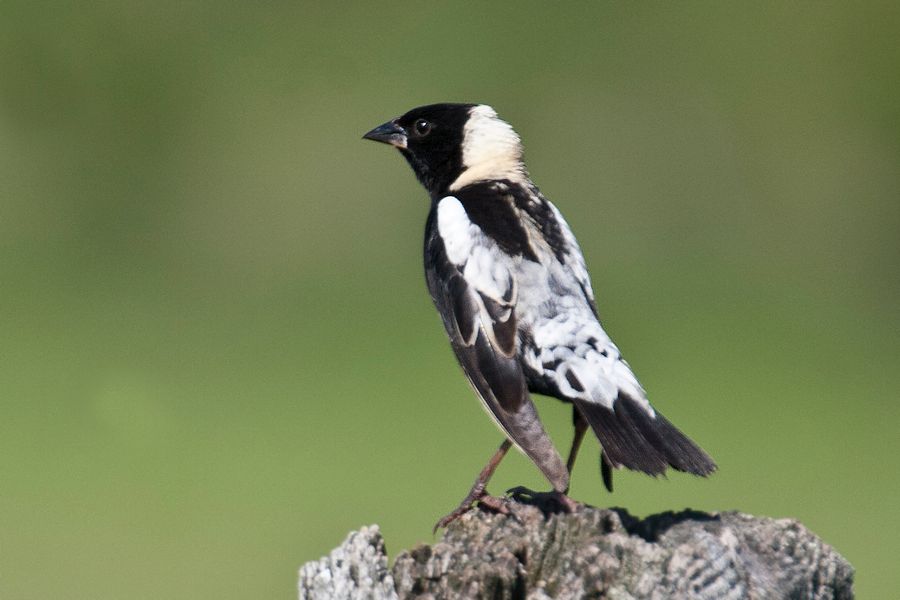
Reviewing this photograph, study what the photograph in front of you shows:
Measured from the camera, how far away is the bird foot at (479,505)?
3.27m

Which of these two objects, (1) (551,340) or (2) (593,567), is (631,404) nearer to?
(1) (551,340)

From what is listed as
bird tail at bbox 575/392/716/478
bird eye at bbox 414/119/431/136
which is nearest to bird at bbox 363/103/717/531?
bird tail at bbox 575/392/716/478

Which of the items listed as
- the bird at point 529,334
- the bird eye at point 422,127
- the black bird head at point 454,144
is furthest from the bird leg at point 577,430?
the bird eye at point 422,127

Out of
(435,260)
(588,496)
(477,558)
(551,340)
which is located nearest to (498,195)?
(435,260)

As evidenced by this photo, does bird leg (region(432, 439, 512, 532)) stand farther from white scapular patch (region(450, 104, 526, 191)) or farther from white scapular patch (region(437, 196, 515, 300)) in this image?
white scapular patch (region(450, 104, 526, 191))

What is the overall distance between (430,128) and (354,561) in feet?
7.86

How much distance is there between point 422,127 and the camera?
5062mm

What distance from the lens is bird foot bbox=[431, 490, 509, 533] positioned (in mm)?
3270

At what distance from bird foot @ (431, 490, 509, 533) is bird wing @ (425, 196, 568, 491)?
0.17 m

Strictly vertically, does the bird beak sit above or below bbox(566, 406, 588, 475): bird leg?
above

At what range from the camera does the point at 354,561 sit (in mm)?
2904

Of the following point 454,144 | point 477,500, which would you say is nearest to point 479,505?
point 477,500

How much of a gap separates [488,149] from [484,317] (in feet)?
3.22

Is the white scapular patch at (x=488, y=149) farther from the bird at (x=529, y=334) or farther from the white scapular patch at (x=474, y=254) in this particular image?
the white scapular patch at (x=474, y=254)
